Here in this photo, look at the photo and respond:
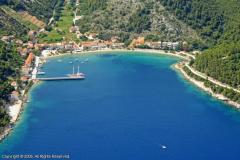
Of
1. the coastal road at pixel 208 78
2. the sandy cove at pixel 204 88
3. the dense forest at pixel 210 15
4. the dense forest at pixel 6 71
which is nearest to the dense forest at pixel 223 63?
the coastal road at pixel 208 78

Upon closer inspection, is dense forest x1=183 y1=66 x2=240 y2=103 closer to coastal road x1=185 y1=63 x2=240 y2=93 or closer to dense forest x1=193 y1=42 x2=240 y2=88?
coastal road x1=185 y1=63 x2=240 y2=93

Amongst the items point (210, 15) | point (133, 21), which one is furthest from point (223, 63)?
point (133, 21)

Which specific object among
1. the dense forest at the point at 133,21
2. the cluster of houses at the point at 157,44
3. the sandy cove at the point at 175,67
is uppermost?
the dense forest at the point at 133,21

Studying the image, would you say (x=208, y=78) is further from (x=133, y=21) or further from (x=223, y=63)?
Answer: (x=133, y=21)

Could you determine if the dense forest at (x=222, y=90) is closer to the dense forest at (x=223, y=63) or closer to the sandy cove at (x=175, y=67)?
the sandy cove at (x=175, y=67)

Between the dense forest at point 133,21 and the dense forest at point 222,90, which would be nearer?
the dense forest at point 222,90

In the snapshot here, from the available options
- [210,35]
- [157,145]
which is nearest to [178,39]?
[210,35]

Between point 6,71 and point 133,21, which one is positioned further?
point 133,21

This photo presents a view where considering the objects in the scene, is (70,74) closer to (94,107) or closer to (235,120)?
(94,107)
